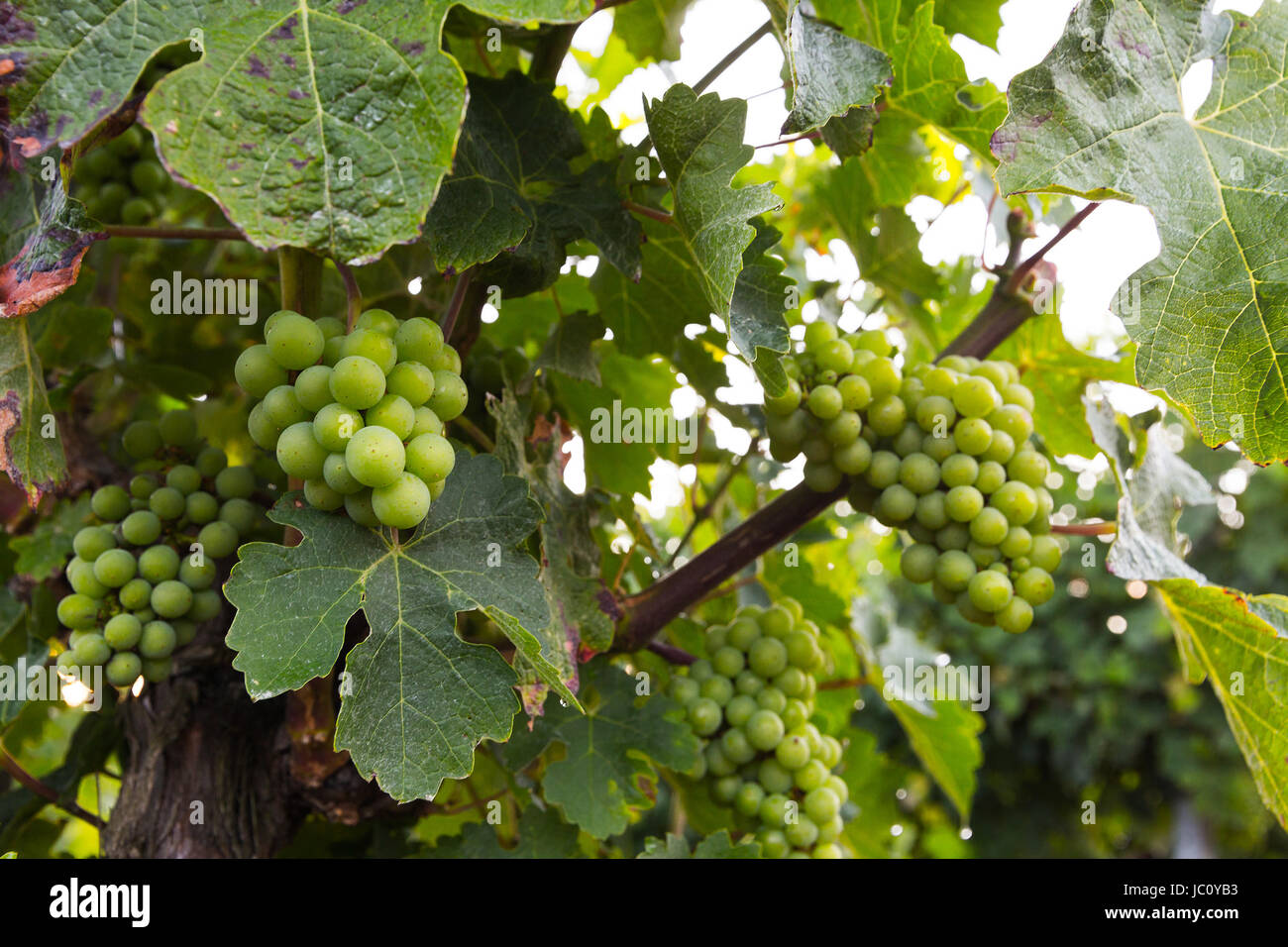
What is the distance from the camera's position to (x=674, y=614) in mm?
1249

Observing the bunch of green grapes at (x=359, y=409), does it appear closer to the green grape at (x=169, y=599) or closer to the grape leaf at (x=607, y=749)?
the green grape at (x=169, y=599)

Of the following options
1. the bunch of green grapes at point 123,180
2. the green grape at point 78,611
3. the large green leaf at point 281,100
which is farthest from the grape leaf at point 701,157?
the bunch of green grapes at point 123,180

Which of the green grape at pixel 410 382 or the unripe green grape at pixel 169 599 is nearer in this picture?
the green grape at pixel 410 382

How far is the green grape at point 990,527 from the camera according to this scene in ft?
3.63

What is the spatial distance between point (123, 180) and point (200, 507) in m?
0.60

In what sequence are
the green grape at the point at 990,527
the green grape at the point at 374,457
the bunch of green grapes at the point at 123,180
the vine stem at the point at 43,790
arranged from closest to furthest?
1. the green grape at the point at 374,457
2. the green grape at the point at 990,527
3. the vine stem at the point at 43,790
4. the bunch of green grapes at the point at 123,180

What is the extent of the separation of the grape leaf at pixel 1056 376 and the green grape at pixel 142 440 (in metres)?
1.17

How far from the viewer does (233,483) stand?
1109 mm

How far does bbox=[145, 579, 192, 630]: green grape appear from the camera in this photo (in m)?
1.03

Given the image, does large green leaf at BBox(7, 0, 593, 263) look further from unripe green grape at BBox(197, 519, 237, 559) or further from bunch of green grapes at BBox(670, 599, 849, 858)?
bunch of green grapes at BBox(670, 599, 849, 858)

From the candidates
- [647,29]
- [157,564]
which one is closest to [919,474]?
[647,29]
